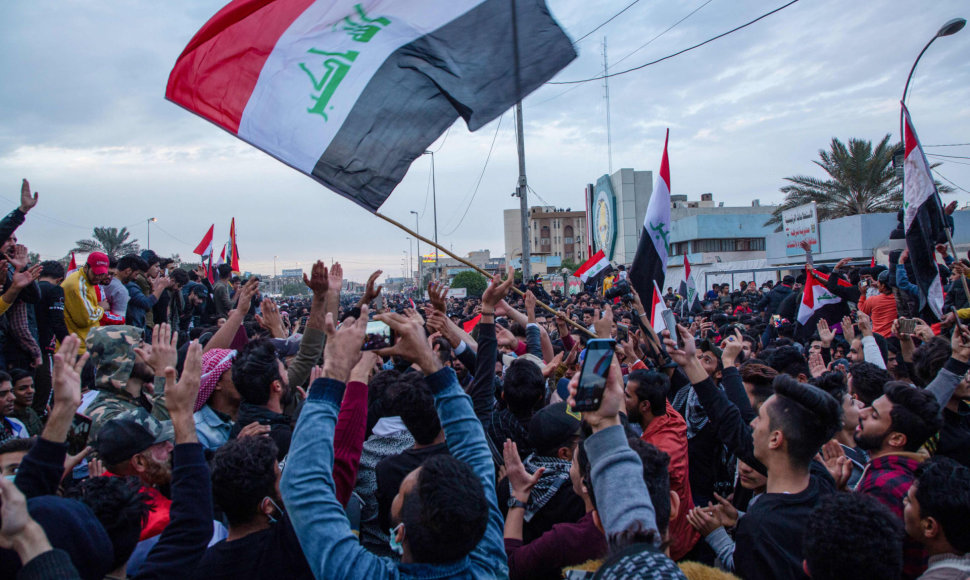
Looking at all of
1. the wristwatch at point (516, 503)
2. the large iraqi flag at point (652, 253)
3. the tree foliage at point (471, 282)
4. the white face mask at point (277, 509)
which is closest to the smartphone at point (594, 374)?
the wristwatch at point (516, 503)

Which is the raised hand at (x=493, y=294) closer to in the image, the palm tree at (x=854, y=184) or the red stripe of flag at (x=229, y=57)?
the red stripe of flag at (x=229, y=57)

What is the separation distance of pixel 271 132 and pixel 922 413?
4116mm

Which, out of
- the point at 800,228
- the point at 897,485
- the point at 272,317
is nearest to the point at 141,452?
the point at 272,317

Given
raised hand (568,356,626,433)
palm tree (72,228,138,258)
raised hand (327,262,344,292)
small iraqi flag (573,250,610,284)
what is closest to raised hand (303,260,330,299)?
raised hand (327,262,344,292)

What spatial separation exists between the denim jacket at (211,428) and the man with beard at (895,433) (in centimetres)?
339

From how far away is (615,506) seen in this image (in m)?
1.85

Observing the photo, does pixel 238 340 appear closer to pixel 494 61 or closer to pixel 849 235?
pixel 494 61

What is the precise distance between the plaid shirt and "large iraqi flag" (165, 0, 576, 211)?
317cm

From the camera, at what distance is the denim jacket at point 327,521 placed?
1871 mm

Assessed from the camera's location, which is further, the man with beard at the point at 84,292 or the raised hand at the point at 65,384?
the man with beard at the point at 84,292

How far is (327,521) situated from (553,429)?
1.48 m

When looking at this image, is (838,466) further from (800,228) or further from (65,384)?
(800,228)

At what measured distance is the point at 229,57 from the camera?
13.9 ft

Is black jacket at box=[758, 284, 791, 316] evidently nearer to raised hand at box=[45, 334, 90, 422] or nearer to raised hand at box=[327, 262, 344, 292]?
raised hand at box=[327, 262, 344, 292]
